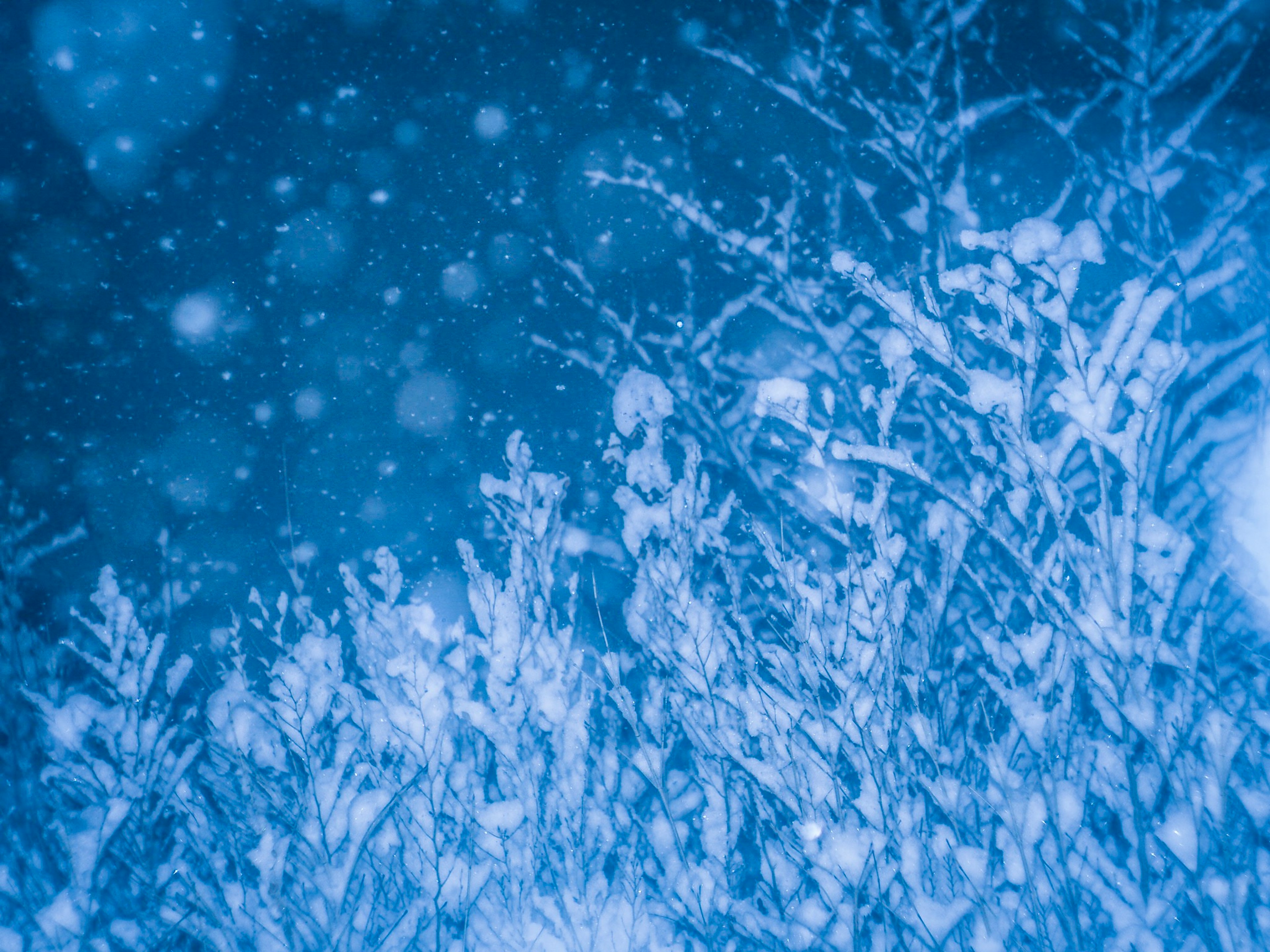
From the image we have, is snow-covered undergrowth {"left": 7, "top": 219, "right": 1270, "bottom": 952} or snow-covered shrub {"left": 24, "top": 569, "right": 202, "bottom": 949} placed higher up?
snow-covered undergrowth {"left": 7, "top": 219, "right": 1270, "bottom": 952}

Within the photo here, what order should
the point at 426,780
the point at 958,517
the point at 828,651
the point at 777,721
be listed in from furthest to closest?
the point at 426,780, the point at 958,517, the point at 777,721, the point at 828,651

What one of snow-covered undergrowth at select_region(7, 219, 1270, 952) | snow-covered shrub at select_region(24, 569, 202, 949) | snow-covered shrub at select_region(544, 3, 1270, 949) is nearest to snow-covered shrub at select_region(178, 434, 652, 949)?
snow-covered undergrowth at select_region(7, 219, 1270, 952)

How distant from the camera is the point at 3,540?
13.3ft

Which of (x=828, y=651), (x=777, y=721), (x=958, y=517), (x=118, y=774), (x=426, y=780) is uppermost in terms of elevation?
(x=958, y=517)

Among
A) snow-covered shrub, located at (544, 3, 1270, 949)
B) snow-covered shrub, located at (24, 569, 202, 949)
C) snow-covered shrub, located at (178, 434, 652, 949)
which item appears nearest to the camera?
snow-covered shrub, located at (544, 3, 1270, 949)

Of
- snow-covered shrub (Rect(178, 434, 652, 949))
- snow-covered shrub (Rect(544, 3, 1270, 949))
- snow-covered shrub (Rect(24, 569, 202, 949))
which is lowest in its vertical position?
snow-covered shrub (Rect(24, 569, 202, 949))

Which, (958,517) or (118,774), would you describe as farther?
(118,774)

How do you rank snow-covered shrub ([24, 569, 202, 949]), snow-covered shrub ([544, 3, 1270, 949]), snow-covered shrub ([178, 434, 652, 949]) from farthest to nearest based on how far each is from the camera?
snow-covered shrub ([24, 569, 202, 949])
snow-covered shrub ([178, 434, 652, 949])
snow-covered shrub ([544, 3, 1270, 949])

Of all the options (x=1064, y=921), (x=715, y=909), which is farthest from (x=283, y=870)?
(x=1064, y=921)

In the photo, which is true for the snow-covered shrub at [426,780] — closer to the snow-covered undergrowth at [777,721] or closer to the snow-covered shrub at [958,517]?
the snow-covered undergrowth at [777,721]

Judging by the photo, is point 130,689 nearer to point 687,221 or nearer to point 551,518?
point 551,518

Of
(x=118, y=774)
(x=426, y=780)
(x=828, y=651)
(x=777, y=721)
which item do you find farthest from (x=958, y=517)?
(x=118, y=774)

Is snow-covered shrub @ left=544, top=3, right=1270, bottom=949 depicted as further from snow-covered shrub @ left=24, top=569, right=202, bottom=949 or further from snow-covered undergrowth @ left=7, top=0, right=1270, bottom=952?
snow-covered shrub @ left=24, top=569, right=202, bottom=949

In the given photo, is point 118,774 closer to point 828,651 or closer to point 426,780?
point 426,780
